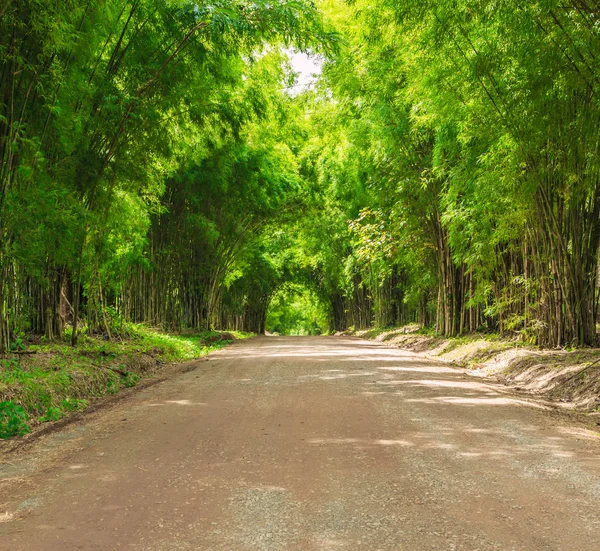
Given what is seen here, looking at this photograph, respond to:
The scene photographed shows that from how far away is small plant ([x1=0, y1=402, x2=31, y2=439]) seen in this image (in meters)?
4.55

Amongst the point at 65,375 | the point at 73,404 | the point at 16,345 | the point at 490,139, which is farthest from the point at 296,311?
the point at 73,404

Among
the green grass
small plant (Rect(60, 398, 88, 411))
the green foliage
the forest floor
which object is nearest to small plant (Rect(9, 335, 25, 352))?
the green grass

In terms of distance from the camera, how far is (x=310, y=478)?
327 centimetres

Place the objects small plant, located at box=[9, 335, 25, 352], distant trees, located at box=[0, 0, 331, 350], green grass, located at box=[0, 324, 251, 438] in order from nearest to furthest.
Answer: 1. green grass, located at box=[0, 324, 251, 438]
2. distant trees, located at box=[0, 0, 331, 350]
3. small plant, located at box=[9, 335, 25, 352]

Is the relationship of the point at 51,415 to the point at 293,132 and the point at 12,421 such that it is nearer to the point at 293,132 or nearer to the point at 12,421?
the point at 12,421

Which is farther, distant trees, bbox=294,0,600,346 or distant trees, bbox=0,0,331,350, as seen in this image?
distant trees, bbox=294,0,600,346

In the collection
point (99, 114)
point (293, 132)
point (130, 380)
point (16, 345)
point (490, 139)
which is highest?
point (293, 132)

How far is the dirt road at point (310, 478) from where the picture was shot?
247 centimetres

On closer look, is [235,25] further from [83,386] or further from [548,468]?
[548,468]

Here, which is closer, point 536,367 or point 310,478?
point 310,478

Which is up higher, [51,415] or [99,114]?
[99,114]

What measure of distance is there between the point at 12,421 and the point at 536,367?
604 centimetres

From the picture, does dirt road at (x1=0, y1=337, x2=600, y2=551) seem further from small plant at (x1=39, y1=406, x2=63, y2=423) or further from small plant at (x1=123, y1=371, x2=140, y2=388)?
small plant at (x1=123, y1=371, x2=140, y2=388)

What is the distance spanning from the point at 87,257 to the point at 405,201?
8.05 meters
